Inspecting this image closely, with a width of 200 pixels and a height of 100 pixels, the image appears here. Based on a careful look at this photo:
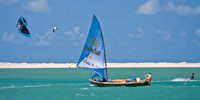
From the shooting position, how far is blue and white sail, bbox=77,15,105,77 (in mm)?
53031

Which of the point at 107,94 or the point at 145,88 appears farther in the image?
the point at 145,88

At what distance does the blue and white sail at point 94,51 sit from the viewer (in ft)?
174

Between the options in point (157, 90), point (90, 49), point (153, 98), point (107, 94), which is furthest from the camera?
point (90, 49)

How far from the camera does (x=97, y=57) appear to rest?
176 feet

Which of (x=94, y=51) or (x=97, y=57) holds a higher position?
(x=94, y=51)

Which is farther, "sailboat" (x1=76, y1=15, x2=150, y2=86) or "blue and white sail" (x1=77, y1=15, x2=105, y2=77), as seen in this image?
"blue and white sail" (x1=77, y1=15, x2=105, y2=77)

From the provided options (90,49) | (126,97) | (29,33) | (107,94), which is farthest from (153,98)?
(29,33)

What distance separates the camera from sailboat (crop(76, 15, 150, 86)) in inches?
2070

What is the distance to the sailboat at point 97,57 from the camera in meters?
52.6

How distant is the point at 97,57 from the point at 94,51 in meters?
0.91

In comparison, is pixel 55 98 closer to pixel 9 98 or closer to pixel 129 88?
pixel 9 98

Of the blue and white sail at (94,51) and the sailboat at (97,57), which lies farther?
the blue and white sail at (94,51)

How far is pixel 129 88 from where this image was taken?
51.7 metres

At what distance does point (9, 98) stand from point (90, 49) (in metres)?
14.5
